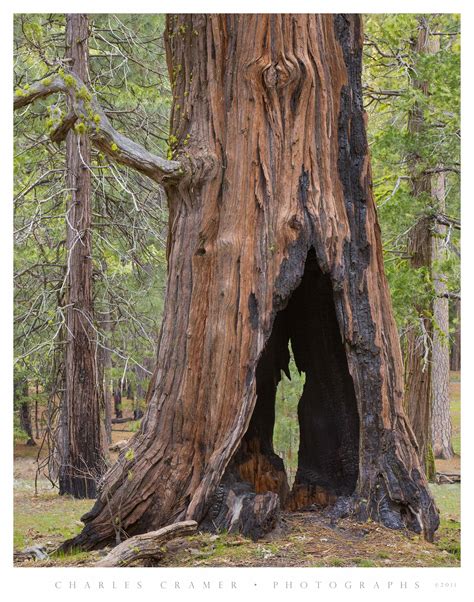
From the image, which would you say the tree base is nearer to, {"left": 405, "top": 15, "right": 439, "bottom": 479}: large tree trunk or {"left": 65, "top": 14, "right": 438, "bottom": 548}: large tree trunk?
{"left": 405, "top": 15, "right": 439, "bottom": 479}: large tree trunk

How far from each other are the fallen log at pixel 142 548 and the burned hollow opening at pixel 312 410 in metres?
1.33

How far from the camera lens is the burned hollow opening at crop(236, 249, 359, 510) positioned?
6.86m

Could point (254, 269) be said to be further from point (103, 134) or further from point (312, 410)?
point (312, 410)

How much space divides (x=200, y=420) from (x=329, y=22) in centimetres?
353

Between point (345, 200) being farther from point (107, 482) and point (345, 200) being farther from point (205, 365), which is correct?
point (107, 482)

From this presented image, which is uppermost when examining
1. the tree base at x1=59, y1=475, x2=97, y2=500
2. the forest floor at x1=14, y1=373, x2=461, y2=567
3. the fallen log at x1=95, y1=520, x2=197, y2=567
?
the fallen log at x1=95, y1=520, x2=197, y2=567

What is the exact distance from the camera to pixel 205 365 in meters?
6.22

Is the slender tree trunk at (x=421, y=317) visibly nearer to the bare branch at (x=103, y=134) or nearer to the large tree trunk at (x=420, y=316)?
the large tree trunk at (x=420, y=316)

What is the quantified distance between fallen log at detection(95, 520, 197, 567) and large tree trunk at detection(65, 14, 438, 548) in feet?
1.00

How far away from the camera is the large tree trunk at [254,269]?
609 cm

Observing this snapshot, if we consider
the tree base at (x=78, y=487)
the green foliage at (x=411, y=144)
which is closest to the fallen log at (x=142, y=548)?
the green foliage at (x=411, y=144)

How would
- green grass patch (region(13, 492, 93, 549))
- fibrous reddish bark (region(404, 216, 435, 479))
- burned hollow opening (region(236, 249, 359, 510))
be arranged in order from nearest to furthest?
burned hollow opening (region(236, 249, 359, 510)), green grass patch (region(13, 492, 93, 549)), fibrous reddish bark (region(404, 216, 435, 479))

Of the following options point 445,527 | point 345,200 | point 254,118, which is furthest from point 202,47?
point 445,527

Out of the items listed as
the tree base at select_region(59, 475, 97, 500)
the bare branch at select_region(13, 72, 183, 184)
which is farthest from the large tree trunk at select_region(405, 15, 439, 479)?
the bare branch at select_region(13, 72, 183, 184)
